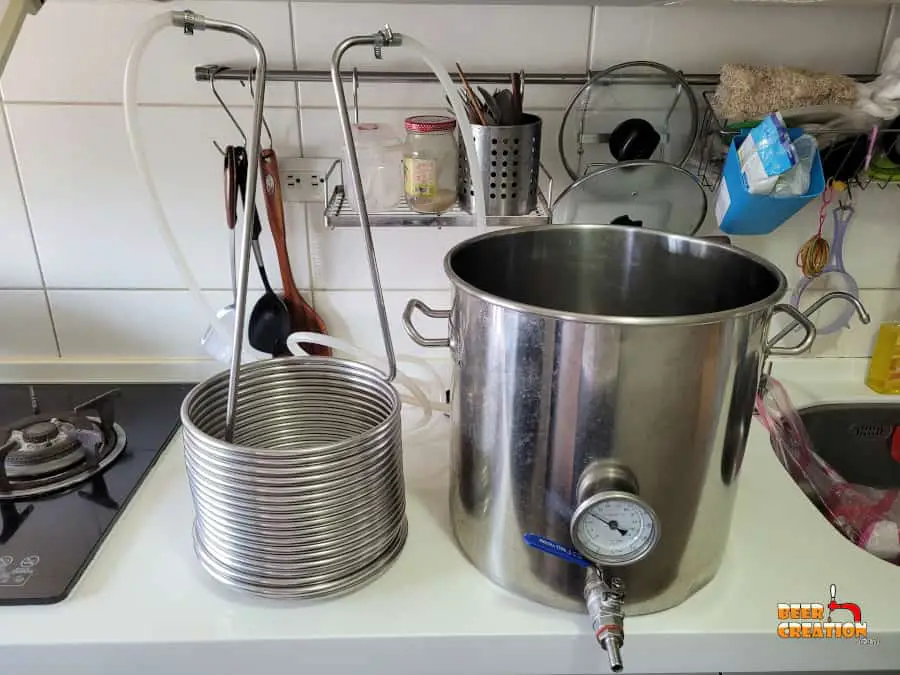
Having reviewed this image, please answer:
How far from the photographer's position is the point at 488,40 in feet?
3.27

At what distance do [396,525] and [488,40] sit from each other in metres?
0.66

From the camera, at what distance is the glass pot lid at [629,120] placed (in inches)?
39.2

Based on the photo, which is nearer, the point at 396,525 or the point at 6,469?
the point at 396,525

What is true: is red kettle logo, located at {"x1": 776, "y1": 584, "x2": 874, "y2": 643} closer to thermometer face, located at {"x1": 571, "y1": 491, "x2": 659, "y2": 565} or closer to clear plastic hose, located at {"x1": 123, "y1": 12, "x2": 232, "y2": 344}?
thermometer face, located at {"x1": 571, "y1": 491, "x2": 659, "y2": 565}

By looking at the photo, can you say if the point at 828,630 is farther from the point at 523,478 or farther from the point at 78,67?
the point at 78,67

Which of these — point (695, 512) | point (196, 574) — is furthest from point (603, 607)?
point (196, 574)

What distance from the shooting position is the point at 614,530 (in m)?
0.67

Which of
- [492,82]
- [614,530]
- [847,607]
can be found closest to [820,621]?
[847,607]

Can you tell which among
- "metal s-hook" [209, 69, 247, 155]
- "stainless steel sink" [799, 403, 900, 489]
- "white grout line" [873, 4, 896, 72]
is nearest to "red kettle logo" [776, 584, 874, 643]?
A: "stainless steel sink" [799, 403, 900, 489]

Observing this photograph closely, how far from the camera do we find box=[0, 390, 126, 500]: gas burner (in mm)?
908

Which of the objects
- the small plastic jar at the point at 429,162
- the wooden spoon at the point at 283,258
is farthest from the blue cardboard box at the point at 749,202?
the wooden spoon at the point at 283,258

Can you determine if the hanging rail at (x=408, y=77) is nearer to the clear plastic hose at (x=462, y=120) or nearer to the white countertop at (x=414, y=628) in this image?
the clear plastic hose at (x=462, y=120)

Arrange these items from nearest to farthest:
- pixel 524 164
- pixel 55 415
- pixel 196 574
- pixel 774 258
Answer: pixel 196 574 → pixel 524 164 → pixel 55 415 → pixel 774 258

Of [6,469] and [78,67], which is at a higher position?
[78,67]
